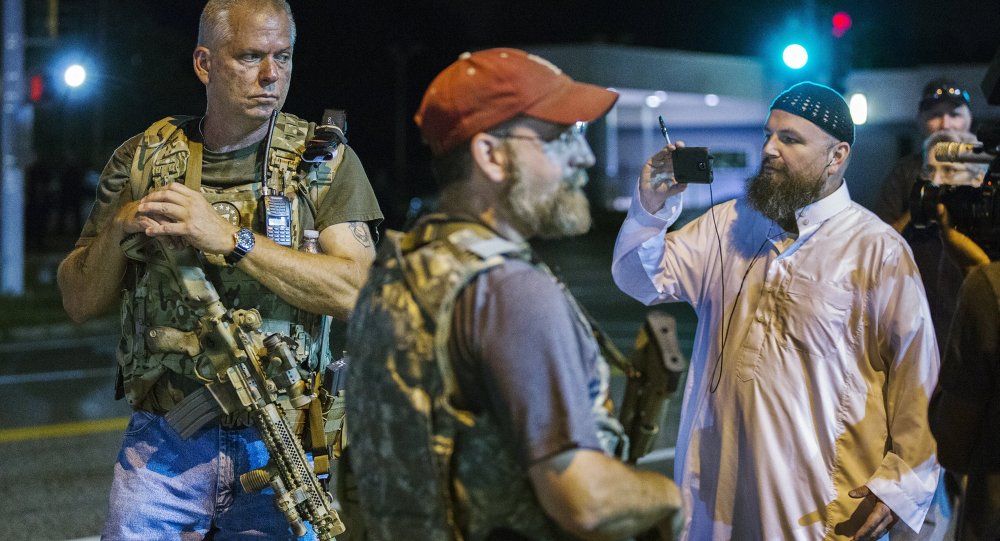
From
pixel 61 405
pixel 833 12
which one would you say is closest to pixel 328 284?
pixel 61 405

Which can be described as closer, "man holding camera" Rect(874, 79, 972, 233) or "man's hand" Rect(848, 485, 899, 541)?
"man's hand" Rect(848, 485, 899, 541)

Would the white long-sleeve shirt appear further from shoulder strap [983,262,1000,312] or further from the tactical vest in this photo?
the tactical vest

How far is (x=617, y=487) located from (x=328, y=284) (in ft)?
5.04

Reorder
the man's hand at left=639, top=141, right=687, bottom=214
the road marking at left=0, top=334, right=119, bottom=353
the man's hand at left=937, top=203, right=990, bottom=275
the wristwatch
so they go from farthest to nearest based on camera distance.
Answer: the road marking at left=0, top=334, right=119, bottom=353, the man's hand at left=937, top=203, right=990, bottom=275, the man's hand at left=639, top=141, right=687, bottom=214, the wristwatch

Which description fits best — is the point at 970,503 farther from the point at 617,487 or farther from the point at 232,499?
the point at 232,499

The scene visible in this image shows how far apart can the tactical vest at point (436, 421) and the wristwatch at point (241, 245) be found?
104 cm

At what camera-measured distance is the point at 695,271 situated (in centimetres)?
419

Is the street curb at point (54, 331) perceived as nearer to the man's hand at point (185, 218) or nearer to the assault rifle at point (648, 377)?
the man's hand at point (185, 218)

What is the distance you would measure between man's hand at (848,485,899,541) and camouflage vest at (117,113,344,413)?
1720 mm

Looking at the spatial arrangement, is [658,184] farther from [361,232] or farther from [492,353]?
[492,353]

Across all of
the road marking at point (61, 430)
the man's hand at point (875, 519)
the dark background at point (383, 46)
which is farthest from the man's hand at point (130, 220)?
the dark background at point (383, 46)

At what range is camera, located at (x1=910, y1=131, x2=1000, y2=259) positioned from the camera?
159 inches

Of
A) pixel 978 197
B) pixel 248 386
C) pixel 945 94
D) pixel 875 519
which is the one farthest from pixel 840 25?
pixel 248 386

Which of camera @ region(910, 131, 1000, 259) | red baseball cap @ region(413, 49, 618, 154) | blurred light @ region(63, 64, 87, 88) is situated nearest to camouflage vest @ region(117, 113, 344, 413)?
red baseball cap @ region(413, 49, 618, 154)
